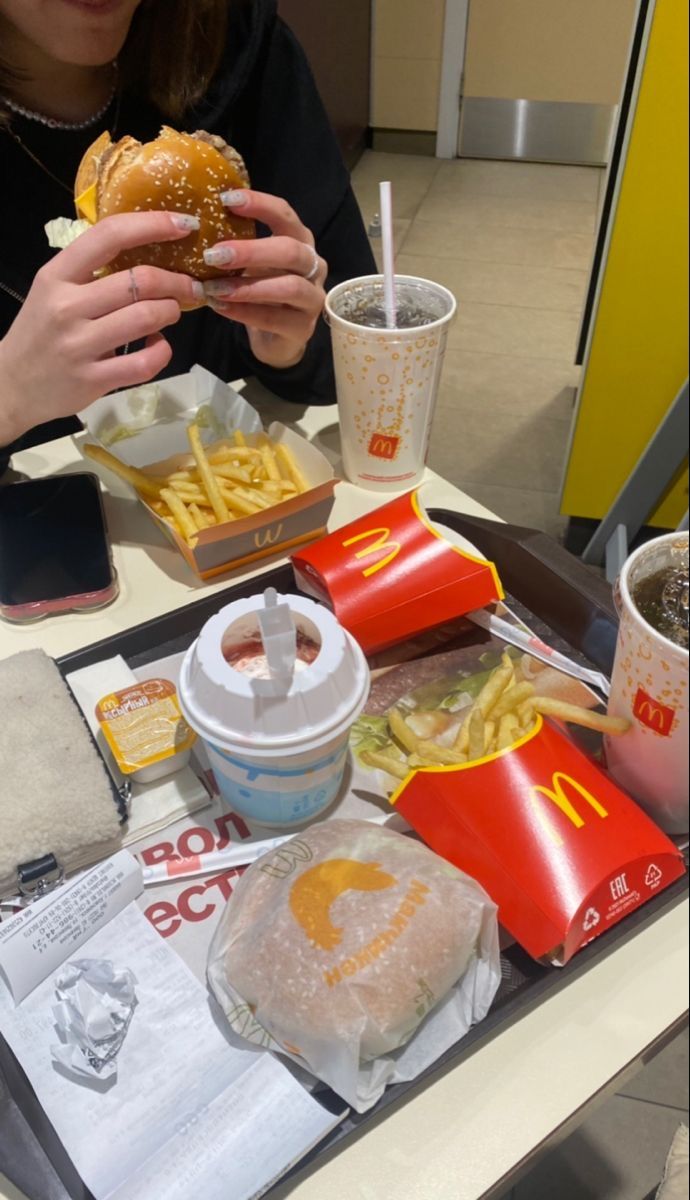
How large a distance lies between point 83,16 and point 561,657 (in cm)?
84

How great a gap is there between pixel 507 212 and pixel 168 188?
0.32 meters

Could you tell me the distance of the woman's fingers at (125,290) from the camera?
0.76 metres

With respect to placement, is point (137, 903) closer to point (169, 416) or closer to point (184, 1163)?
point (184, 1163)

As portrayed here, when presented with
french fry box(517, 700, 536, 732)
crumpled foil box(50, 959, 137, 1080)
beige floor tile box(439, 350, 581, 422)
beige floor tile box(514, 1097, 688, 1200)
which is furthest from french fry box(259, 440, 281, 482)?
beige floor tile box(514, 1097, 688, 1200)

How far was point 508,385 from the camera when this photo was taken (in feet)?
3.52

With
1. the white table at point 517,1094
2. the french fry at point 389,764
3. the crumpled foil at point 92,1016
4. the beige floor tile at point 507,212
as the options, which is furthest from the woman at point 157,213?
the white table at point 517,1094

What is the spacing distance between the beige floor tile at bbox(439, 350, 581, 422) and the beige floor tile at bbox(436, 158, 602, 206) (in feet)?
0.64

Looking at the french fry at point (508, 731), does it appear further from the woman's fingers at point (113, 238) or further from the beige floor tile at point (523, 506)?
the woman's fingers at point (113, 238)

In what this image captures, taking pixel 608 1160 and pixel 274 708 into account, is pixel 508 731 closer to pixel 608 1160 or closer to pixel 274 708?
pixel 274 708

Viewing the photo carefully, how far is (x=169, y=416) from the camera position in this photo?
3.33 ft

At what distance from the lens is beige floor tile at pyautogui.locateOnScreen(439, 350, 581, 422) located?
0.89 meters

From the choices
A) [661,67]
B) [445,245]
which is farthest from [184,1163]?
[445,245]

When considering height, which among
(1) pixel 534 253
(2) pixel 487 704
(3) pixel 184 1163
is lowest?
(3) pixel 184 1163

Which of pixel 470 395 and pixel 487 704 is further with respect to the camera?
pixel 470 395
